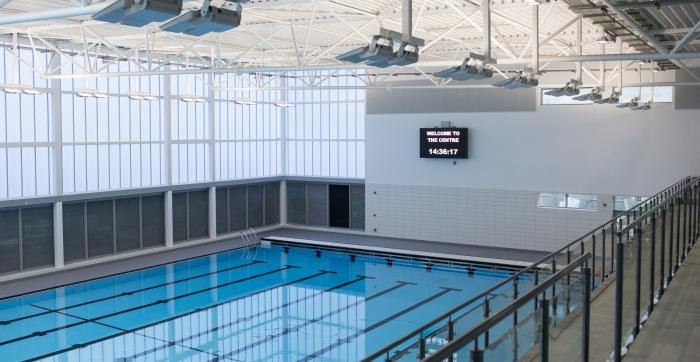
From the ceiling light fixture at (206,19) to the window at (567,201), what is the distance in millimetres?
19460

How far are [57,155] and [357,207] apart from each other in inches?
479

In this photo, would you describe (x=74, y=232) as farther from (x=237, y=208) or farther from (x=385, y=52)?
(x=385, y=52)

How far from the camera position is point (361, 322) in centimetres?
1739

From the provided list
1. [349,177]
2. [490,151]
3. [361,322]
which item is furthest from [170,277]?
[490,151]

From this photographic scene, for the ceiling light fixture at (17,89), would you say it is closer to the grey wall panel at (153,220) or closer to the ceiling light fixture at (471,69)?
the grey wall panel at (153,220)

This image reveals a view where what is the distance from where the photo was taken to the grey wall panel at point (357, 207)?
29.9 meters

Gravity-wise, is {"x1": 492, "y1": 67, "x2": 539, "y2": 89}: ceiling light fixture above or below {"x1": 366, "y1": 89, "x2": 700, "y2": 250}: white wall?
above

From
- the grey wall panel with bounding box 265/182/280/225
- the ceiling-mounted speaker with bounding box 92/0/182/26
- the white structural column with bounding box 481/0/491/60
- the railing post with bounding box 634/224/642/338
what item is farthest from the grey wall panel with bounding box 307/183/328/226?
the railing post with bounding box 634/224/642/338

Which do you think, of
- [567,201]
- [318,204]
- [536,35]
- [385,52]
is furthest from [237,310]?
[318,204]

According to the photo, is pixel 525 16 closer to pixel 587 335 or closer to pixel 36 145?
pixel 587 335

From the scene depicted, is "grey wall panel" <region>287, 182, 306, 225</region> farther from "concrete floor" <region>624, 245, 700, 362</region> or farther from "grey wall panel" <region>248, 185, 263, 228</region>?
"concrete floor" <region>624, 245, 700, 362</region>

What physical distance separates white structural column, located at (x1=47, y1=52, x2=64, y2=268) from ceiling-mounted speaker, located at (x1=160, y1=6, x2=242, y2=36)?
1673 cm

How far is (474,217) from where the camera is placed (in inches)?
1041

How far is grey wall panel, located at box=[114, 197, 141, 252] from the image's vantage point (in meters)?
25.0
